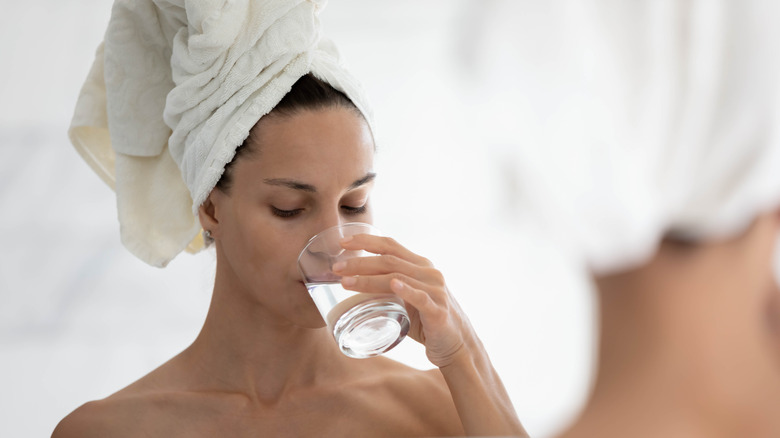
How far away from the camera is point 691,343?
1.49ft

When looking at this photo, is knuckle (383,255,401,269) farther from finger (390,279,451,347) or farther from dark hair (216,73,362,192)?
dark hair (216,73,362,192)

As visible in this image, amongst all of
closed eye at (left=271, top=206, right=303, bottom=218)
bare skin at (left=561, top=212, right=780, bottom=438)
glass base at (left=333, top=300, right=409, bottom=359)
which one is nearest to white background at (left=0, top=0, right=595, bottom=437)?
closed eye at (left=271, top=206, right=303, bottom=218)

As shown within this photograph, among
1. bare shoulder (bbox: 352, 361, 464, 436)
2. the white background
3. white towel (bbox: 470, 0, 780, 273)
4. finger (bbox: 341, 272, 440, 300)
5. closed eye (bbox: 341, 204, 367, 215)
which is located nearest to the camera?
white towel (bbox: 470, 0, 780, 273)

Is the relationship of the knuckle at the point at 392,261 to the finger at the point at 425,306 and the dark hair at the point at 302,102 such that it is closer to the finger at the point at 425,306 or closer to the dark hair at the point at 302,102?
the finger at the point at 425,306

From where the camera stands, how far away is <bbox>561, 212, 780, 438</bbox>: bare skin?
44 cm

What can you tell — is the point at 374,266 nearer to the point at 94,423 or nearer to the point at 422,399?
the point at 422,399

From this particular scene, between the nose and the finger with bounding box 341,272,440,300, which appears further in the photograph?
the nose

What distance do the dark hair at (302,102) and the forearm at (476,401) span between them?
493mm

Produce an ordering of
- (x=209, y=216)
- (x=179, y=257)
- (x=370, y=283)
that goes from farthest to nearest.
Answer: (x=179, y=257) < (x=209, y=216) < (x=370, y=283)

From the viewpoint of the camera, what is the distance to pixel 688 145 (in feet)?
1.33

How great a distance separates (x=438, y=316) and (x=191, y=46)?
0.67m

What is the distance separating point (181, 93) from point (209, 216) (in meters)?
0.23

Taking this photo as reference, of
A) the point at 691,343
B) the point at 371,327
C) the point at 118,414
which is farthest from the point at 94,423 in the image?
the point at 691,343

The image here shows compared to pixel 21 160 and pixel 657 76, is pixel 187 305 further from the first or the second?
pixel 657 76
